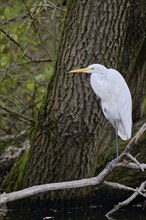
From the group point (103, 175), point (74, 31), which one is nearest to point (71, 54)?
point (74, 31)

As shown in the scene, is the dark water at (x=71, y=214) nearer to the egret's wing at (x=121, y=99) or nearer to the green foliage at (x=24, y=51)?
the green foliage at (x=24, y=51)

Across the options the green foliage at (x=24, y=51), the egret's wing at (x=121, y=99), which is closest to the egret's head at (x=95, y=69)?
the egret's wing at (x=121, y=99)

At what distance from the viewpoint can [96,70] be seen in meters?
5.20

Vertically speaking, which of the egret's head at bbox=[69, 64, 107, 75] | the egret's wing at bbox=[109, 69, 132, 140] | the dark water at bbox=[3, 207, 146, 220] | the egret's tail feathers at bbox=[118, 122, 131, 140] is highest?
the egret's head at bbox=[69, 64, 107, 75]

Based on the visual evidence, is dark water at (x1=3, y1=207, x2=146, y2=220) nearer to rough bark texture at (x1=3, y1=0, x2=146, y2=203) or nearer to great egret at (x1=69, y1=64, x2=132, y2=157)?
rough bark texture at (x1=3, y1=0, x2=146, y2=203)

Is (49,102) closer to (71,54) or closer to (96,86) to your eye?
(71,54)

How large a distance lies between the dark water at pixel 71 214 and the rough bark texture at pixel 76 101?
19 centimetres

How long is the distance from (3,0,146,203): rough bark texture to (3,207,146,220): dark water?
0.19m

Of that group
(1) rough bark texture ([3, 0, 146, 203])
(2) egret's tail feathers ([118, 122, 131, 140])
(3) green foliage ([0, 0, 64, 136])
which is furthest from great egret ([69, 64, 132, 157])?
(3) green foliage ([0, 0, 64, 136])

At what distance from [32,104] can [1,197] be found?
386 centimetres

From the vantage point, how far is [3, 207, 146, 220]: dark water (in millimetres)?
6434

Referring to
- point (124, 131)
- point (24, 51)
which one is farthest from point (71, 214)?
point (24, 51)

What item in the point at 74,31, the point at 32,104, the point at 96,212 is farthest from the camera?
the point at 32,104

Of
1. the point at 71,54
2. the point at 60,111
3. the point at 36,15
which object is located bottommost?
the point at 60,111
